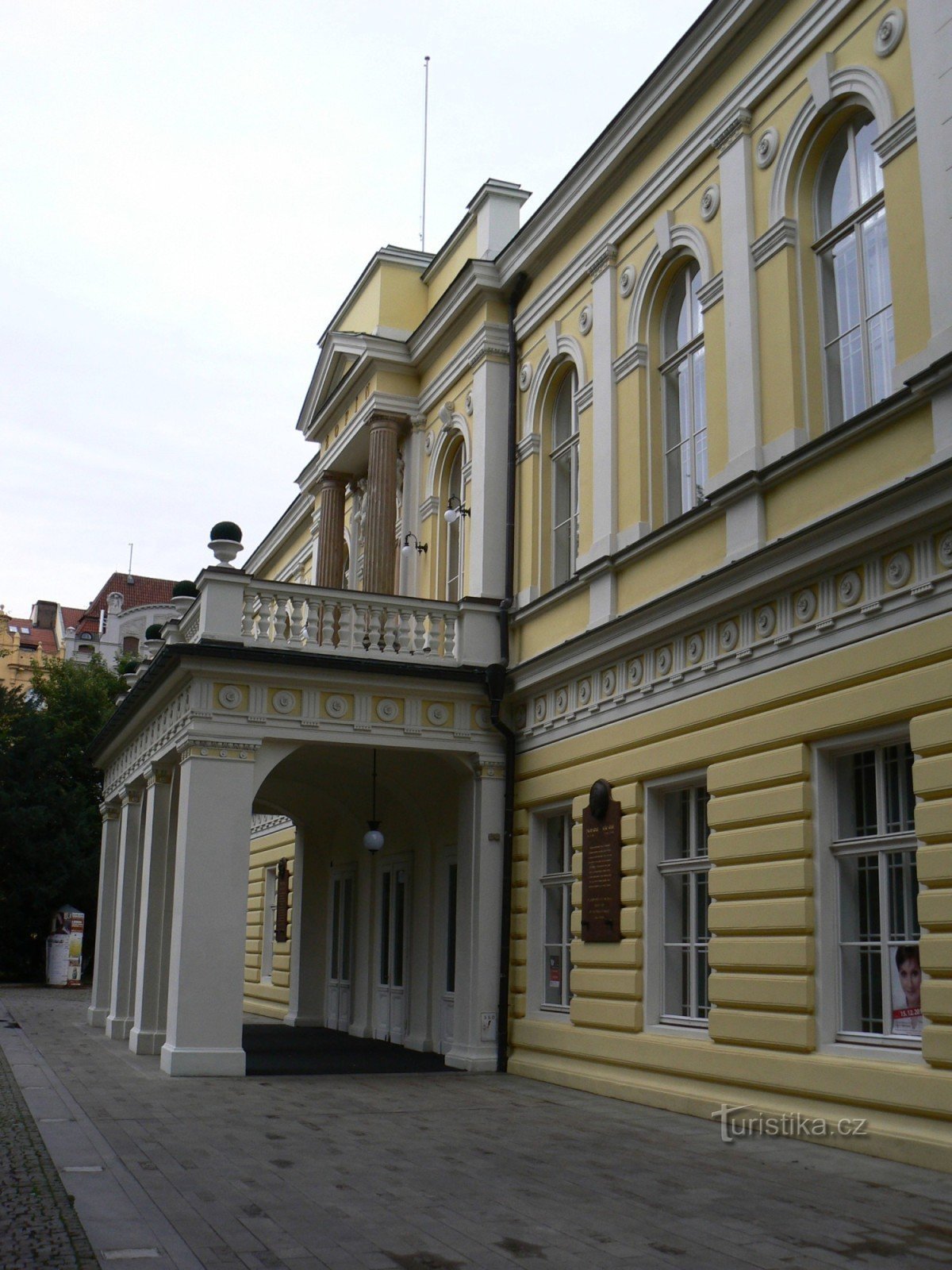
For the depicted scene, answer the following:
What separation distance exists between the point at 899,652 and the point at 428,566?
10555 mm

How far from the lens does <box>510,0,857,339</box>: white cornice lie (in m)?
11.1

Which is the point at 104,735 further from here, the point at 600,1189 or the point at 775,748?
the point at 600,1189

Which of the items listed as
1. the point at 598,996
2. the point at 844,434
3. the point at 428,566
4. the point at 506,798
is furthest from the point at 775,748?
the point at 428,566

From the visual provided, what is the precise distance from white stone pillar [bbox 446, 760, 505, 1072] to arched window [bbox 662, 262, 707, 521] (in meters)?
4.27

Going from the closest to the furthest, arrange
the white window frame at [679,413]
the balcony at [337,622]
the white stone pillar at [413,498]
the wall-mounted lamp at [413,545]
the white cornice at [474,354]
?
the white window frame at [679,413] < the balcony at [337,622] < the white cornice at [474,354] < the wall-mounted lamp at [413,545] < the white stone pillar at [413,498]

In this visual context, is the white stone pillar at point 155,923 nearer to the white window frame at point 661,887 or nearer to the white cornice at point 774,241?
the white window frame at point 661,887

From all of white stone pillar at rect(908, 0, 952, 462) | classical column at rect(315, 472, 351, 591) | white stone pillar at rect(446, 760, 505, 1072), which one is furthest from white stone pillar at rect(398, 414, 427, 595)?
white stone pillar at rect(908, 0, 952, 462)


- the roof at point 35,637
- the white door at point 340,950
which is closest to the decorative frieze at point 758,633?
the white door at point 340,950

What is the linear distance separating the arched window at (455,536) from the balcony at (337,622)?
226 centimetres

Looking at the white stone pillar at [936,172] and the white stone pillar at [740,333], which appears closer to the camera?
the white stone pillar at [936,172]

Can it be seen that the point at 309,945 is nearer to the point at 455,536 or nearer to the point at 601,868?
the point at 455,536

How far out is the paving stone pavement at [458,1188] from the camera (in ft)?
19.8

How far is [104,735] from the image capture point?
20.4 m

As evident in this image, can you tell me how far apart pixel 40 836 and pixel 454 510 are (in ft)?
75.2
